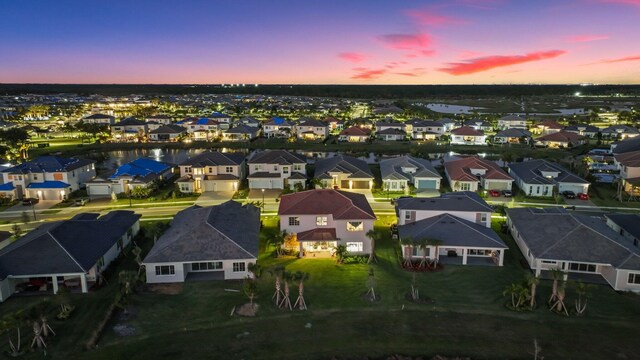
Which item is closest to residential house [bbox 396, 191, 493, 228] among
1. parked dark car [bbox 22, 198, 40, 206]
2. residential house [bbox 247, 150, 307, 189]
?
residential house [bbox 247, 150, 307, 189]

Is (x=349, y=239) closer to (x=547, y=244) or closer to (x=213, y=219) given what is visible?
(x=213, y=219)

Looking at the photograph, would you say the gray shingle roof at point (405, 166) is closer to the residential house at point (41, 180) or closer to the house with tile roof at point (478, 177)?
the house with tile roof at point (478, 177)

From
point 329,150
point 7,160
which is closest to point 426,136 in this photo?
point 329,150

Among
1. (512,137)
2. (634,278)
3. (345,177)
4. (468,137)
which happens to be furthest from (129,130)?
(634,278)

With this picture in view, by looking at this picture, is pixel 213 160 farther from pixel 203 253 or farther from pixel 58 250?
pixel 58 250

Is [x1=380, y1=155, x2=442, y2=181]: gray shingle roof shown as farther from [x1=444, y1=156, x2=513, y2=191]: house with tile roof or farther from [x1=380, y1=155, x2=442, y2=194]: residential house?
[x1=444, y1=156, x2=513, y2=191]: house with tile roof
